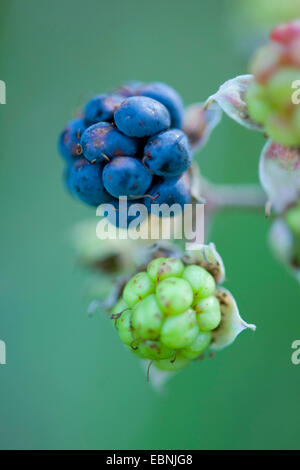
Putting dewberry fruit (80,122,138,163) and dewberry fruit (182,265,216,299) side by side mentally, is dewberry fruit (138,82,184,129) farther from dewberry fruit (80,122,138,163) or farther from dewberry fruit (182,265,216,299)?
dewberry fruit (182,265,216,299)

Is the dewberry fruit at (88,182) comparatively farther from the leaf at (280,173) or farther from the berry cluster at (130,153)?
the leaf at (280,173)

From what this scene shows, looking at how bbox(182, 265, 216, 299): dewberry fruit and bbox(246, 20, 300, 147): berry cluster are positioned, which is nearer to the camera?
bbox(246, 20, 300, 147): berry cluster

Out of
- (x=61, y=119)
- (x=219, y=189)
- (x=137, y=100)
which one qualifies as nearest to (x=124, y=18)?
(x=61, y=119)

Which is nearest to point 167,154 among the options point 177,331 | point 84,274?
point 177,331

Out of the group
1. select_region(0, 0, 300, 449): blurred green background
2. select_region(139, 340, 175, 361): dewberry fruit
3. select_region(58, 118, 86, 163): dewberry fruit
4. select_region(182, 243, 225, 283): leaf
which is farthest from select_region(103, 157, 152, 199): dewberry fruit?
select_region(0, 0, 300, 449): blurred green background

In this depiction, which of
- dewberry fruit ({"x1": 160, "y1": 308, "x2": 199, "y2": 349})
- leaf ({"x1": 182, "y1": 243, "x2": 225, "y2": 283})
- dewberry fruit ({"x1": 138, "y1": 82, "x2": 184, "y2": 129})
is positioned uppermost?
dewberry fruit ({"x1": 138, "y1": 82, "x2": 184, "y2": 129})

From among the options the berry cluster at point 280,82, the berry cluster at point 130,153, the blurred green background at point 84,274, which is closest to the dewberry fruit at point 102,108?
the berry cluster at point 130,153

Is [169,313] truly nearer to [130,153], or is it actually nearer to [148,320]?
[148,320]

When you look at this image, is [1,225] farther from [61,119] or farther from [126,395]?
[126,395]
